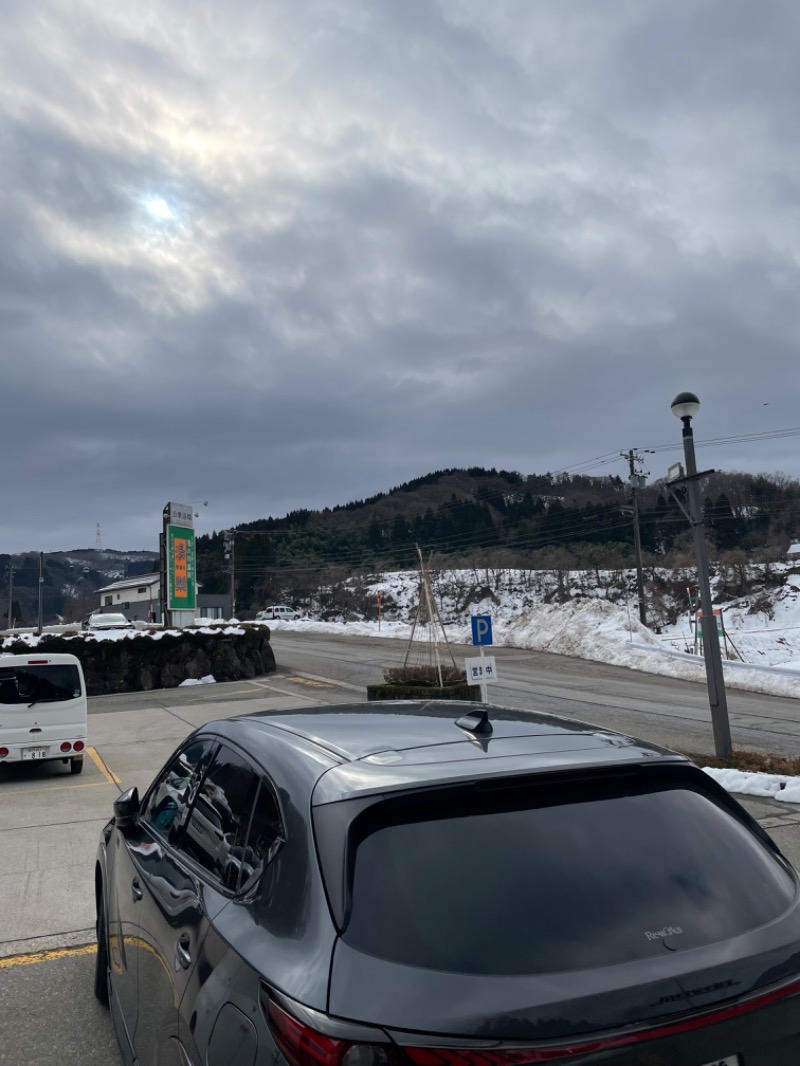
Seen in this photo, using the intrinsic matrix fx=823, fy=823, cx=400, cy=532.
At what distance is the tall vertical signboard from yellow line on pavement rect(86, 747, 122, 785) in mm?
20562

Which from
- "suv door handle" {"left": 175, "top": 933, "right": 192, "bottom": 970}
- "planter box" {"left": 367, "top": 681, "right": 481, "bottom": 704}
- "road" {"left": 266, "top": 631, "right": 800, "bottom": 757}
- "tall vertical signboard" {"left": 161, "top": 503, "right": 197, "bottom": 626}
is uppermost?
"tall vertical signboard" {"left": 161, "top": 503, "right": 197, "bottom": 626}

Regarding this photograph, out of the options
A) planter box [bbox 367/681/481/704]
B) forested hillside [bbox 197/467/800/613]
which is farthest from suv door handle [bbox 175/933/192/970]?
forested hillside [bbox 197/467/800/613]

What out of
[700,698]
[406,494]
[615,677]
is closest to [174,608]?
[615,677]

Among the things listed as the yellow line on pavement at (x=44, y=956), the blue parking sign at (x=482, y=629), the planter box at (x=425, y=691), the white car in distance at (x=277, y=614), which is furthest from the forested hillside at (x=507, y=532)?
the yellow line on pavement at (x=44, y=956)

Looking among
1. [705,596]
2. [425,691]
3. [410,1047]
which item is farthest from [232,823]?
[425,691]

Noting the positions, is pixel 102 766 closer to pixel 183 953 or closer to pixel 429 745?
pixel 183 953

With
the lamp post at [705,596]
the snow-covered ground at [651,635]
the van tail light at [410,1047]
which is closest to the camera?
the van tail light at [410,1047]

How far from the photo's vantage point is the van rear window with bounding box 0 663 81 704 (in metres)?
12.0

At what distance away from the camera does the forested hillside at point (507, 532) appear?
261ft

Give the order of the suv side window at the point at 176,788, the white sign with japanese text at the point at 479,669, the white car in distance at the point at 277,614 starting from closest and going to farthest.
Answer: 1. the suv side window at the point at 176,788
2. the white sign with japanese text at the point at 479,669
3. the white car in distance at the point at 277,614

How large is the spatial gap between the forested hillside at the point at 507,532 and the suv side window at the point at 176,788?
63.1 m

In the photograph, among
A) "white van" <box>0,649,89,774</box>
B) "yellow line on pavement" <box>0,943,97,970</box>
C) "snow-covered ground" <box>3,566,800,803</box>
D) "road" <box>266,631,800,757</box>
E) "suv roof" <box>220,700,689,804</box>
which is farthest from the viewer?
"snow-covered ground" <box>3,566,800,803</box>

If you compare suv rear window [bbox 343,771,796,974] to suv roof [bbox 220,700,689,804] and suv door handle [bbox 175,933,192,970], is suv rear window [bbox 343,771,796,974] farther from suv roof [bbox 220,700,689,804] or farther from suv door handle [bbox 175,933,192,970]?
suv door handle [bbox 175,933,192,970]

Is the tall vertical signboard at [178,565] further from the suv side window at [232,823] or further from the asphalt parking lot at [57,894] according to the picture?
the suv side window at [232,823]
